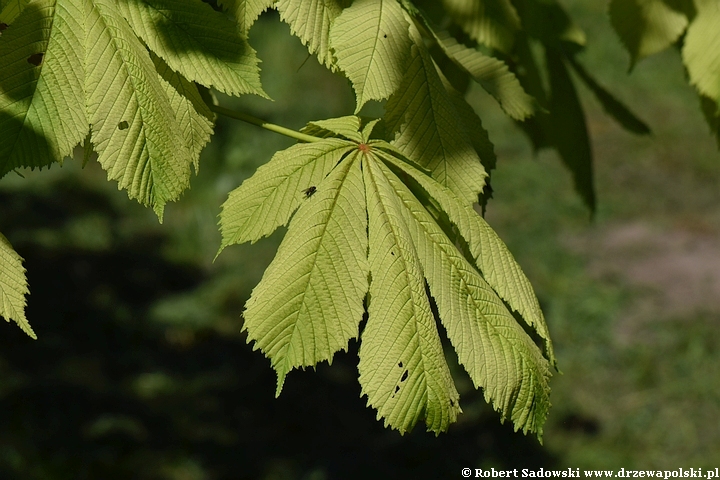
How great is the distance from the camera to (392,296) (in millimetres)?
847

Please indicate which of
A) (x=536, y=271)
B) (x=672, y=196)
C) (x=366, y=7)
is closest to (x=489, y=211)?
(x=536, y=271)

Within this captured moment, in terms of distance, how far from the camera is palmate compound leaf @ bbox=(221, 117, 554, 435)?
2.70 feet

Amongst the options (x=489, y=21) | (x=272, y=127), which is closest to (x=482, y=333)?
(x=272, y=127)

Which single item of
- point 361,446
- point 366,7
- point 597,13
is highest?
point 597,13

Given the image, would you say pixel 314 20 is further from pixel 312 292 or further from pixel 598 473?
pixel 598 473

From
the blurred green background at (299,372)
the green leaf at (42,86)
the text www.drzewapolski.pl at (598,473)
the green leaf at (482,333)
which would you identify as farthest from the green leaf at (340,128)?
the text www.drzewapolski.pl at (598,473)

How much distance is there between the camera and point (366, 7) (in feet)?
3.26

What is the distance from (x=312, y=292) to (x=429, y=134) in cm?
31

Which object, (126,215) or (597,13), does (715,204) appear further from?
(126,215)

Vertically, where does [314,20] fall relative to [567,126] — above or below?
above

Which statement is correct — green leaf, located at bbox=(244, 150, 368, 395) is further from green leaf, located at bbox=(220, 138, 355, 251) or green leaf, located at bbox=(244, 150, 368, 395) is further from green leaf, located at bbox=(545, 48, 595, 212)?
green leaf, located at bbox=(545, 48, 595, 212)

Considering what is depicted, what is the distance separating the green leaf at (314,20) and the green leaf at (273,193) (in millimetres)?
119

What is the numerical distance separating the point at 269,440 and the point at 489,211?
2.02 m

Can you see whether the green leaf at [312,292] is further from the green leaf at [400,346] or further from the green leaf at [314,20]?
the green leaf at [314,20]
